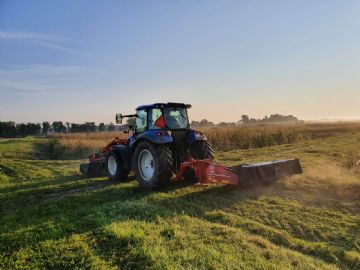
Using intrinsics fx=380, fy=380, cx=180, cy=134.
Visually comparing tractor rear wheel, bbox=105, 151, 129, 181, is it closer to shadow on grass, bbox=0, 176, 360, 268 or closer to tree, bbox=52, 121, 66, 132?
shadow on grass, bbox=0, 176, 360, 268

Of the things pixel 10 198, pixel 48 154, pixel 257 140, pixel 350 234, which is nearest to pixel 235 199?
pixel 350 234

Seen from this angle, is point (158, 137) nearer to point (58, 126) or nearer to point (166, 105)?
point (166, 105)

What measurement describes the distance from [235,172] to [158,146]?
2044 mm

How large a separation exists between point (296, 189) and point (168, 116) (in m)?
3.94

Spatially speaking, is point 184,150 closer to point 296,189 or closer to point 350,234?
point 296,189

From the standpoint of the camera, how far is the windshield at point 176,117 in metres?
10.7

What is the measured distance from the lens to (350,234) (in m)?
6.59

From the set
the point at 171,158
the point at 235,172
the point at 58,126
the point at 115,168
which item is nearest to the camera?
the point at 235,172

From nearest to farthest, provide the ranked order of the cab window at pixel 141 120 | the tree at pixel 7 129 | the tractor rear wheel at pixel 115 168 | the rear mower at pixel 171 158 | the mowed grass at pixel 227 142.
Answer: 1. the rear mower at pixel 171 158
2. the cab window at pixel 141 120
3. the tractor rear wheel at pixel 115 168
4. the mowed grass at pixel 227 142
5. the tree at pixel 7 129

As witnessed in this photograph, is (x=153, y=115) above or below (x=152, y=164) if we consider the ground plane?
above

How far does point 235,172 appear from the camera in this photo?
30.3ft

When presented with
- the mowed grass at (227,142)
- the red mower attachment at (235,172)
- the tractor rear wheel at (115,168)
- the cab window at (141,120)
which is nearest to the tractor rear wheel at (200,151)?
the red mower attachment at (235,172)

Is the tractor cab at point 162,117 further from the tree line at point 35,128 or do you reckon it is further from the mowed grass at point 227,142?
the tree line at point 35,128

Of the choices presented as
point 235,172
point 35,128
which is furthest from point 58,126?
point 235,172
